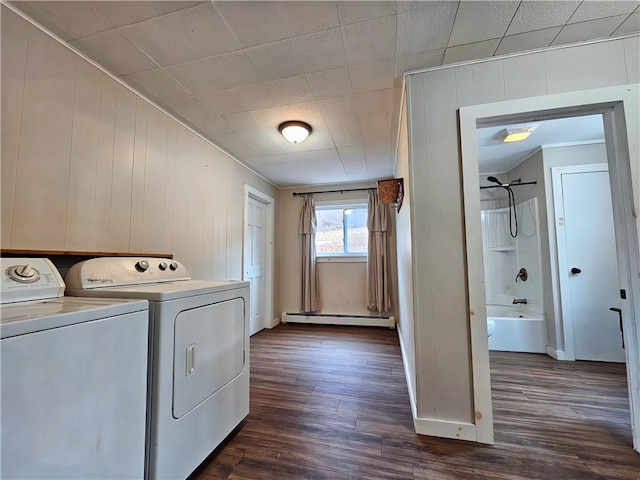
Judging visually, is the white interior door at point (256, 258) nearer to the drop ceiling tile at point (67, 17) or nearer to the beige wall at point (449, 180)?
the drop ceiling tile at point (67, 17)

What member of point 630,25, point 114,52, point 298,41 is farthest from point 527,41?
point 114,52

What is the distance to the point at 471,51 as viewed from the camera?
1565 millimetres

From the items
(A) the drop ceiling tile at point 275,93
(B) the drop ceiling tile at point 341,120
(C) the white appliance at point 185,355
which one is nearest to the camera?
(C) the white appliance at point 185,355

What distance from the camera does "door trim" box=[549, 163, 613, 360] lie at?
2703 mm

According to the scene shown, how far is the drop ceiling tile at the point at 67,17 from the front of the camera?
127cm

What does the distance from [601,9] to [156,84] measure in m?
2.59

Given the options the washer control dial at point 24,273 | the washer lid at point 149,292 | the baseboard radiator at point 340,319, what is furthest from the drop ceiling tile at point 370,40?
the baseboard radiator at point 340,319

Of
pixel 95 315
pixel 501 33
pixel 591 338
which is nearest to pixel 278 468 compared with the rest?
pixel 95 315

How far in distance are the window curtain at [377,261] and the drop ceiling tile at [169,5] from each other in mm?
3292

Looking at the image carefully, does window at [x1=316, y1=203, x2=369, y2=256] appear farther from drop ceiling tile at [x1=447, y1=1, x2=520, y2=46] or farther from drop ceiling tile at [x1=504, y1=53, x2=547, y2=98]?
drop ceiling tile at [x1=447, y1=1, x2=520, y2=46]

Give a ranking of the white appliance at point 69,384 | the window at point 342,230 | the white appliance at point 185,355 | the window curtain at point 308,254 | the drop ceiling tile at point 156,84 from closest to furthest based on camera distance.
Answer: the white appliance at point 69,384, the white appliance at point 185,355, the drop ceiling tile at point 156,84, the window curtain at point 308,254, the window at point 342,230

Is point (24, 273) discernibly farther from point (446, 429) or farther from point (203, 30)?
point (446, 429)

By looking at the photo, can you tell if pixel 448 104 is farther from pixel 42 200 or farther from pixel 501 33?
pixel 42 200

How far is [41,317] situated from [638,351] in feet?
8.54
